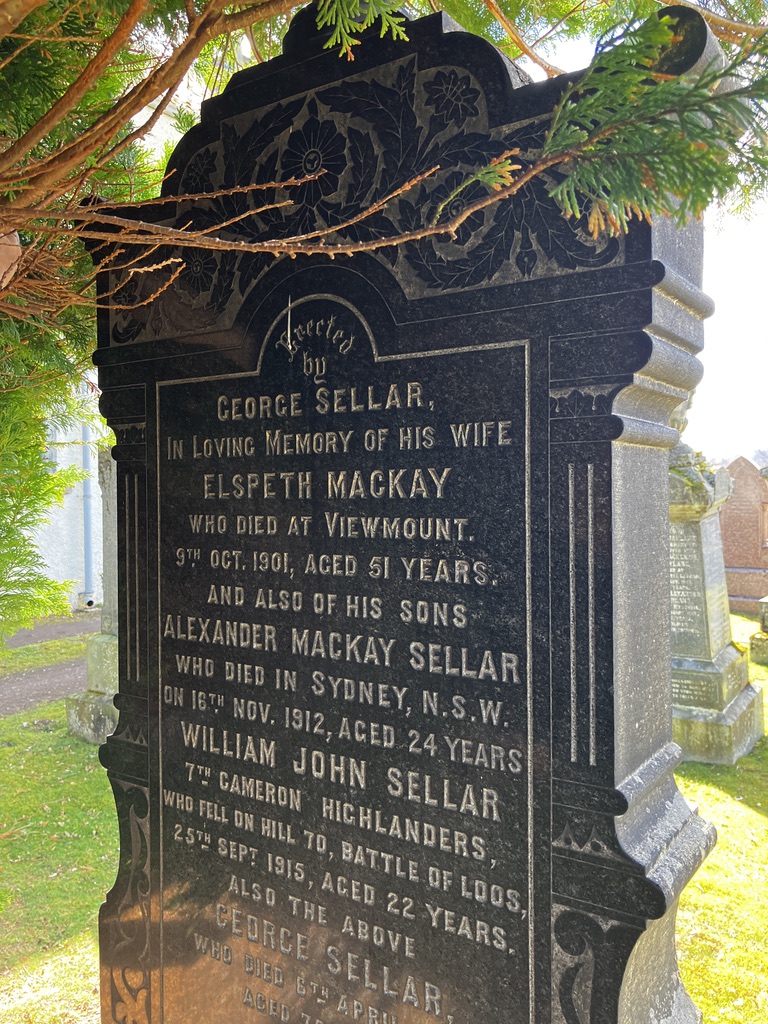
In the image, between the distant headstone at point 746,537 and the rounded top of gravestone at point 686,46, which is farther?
the distant headstone at point 746,537

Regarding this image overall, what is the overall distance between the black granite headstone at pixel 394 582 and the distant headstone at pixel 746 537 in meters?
12.7

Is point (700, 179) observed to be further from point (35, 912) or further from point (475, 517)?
point (35, 912)

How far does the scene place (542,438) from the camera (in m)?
2.00

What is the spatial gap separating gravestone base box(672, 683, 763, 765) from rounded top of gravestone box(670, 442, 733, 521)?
1634 millimetres

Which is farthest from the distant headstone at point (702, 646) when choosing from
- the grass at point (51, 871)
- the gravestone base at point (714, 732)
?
the grass at point (51, 871)

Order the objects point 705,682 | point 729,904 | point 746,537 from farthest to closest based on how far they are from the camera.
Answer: point 746,537, point 705,682, point 729,904

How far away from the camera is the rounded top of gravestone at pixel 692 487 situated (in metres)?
6.37

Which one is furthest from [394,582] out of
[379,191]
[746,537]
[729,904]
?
[746,537]

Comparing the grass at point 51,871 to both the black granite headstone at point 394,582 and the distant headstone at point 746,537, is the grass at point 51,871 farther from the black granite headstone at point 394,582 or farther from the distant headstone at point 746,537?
the distant headstone at point 746,537

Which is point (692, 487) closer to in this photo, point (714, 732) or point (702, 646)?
point (702, 646)

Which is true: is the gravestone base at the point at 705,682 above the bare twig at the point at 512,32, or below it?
below

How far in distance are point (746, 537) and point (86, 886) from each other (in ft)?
42.9

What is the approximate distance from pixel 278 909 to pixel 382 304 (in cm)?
198

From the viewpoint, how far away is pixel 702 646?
251 inches
